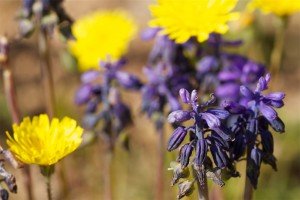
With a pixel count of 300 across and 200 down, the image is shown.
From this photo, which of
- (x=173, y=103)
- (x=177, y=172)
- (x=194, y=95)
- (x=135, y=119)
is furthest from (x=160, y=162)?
(x=135, y=119)

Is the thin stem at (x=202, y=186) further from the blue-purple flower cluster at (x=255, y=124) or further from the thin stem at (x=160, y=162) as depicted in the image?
the thin stem at (x=160, y=162)

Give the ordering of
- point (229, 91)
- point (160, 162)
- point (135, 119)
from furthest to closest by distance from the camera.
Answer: point (135, 119)
point (160, 162)
point (229, 91)

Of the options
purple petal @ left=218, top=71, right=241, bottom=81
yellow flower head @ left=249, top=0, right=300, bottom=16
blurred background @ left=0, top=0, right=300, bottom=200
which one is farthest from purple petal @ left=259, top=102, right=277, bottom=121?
yellow flower head @ left=249, top=0, right=300, bottom=16

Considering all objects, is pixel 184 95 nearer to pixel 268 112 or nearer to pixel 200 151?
pixel 200 151

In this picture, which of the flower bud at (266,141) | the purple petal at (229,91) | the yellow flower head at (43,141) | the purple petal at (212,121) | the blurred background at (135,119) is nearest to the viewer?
the purple petal at (212,121)

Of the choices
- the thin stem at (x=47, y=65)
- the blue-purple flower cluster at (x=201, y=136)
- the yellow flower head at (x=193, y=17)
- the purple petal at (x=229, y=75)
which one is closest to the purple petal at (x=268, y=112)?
the blue-purple flower cluster at (x=201, y=136)

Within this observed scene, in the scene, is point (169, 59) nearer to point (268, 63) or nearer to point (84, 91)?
point (84, 91)

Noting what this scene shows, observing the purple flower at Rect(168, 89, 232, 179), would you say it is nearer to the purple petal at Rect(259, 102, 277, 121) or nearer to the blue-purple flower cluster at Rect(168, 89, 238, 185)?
the blue-purple flower cluster at Rect(168, 89, 238, 185)
